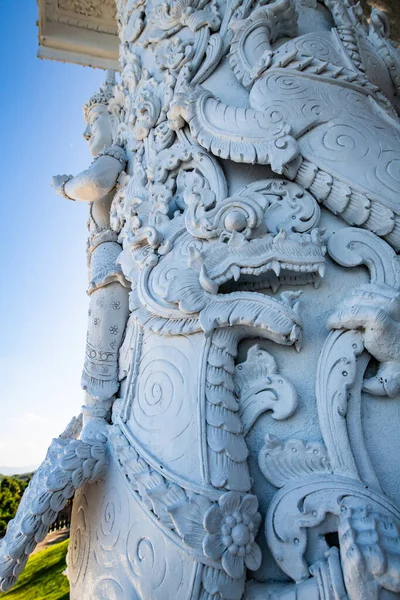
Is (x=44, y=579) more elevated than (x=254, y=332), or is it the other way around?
(x=254, y=332)

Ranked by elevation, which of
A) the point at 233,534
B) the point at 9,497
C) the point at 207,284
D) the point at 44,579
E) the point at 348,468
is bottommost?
the point at 44,579

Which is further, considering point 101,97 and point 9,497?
point 9,497

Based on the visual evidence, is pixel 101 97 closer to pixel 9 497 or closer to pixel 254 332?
pixel 254 332

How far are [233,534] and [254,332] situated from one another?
25.3 inches

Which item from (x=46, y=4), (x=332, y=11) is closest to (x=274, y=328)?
(x=332, y=11)

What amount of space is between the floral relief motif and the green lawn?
196 centimetres

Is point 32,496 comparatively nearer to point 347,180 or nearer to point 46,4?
point 347,180

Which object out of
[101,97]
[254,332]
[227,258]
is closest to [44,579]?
[254,332]

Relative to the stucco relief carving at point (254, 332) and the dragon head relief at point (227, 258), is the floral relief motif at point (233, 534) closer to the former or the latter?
the stucco relief carving at point (254, 332)

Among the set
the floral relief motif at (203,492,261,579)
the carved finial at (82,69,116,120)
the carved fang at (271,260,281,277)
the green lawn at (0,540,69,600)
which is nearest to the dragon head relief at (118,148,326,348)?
the carved fang at (271,260,281,277)

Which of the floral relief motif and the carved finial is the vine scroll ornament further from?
the carved finial

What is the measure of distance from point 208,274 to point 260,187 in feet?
1.56

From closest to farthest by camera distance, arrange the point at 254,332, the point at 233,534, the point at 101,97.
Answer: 1. the point at 233,534
2. the point at 254,332
3. the point at 101,97

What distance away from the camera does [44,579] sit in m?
3.03
